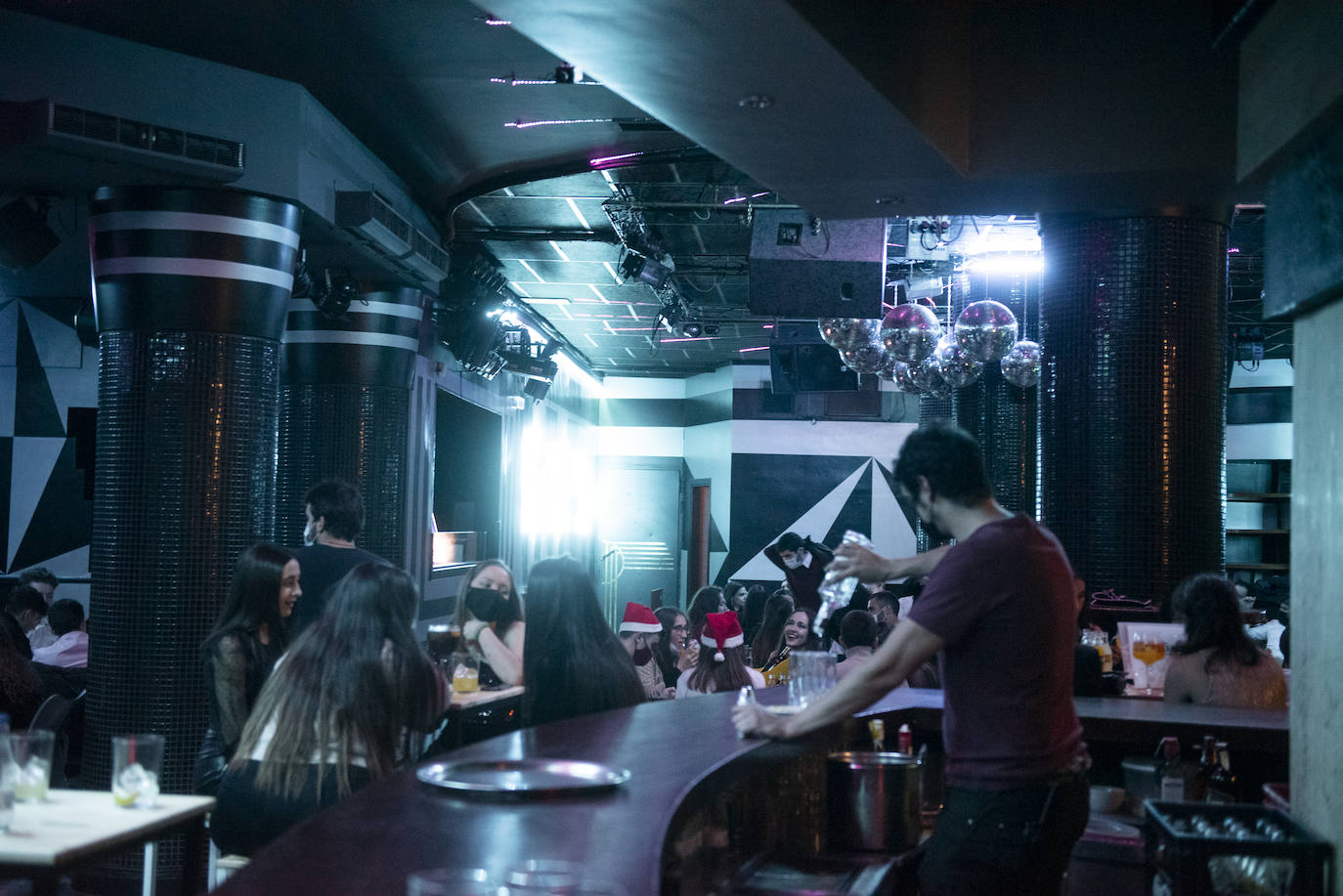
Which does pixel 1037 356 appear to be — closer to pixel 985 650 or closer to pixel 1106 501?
pixel 1106 501

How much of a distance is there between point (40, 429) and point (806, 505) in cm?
962

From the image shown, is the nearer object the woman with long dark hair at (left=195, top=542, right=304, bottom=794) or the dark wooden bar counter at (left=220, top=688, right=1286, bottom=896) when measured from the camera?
the dark wooden bar counter at (left=220, top=688, right=1286, bottom=896)

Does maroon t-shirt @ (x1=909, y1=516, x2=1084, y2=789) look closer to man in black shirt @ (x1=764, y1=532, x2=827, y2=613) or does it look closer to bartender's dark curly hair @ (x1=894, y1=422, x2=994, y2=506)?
bartender's dark curly hair @ (x1=894, y1=422, x2=994, y2=506)

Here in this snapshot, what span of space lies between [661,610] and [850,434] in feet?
29.9

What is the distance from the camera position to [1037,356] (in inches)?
305

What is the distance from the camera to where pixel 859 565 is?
8.85ft

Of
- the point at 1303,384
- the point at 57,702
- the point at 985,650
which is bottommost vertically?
the point at 57,702

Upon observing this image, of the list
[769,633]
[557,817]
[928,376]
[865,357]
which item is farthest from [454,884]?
[928,376]

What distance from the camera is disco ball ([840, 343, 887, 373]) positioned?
8.06m

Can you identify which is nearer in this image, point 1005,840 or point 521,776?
point 521,776

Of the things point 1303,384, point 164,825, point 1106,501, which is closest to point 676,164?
point 1106,501

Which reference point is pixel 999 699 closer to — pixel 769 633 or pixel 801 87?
pixel 801 87

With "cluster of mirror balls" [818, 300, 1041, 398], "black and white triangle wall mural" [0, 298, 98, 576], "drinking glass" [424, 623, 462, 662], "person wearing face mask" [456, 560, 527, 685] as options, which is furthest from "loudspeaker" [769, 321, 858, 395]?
"drinking glass" [424, 623, 462, 662]

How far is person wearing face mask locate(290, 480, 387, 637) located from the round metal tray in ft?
7.96
